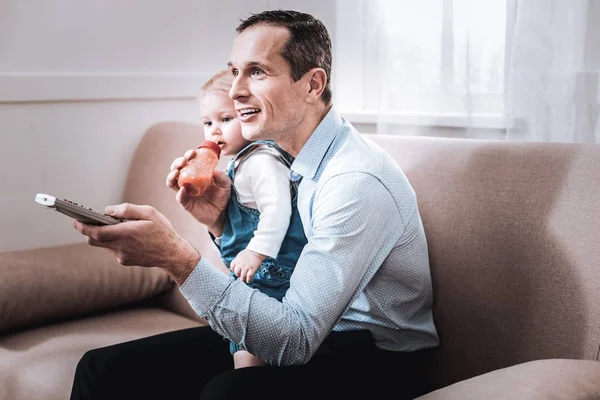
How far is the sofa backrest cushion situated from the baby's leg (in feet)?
1.27

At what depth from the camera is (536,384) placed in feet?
3.24

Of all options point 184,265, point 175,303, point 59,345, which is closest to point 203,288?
point 184,265

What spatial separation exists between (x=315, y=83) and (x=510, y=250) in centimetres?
50

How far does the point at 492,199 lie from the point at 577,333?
0.31 metres

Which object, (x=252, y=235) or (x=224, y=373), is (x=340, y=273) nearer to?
(x=224, y=373)

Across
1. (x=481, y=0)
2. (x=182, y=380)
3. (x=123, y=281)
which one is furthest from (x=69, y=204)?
(x=481, y=0)

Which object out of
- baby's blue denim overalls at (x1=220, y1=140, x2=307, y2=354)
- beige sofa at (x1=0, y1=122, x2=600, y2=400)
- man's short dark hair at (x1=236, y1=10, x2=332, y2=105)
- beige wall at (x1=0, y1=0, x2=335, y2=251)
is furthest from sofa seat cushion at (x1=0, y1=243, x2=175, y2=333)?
man's short dark hair at (x1=236, y1=10, x2=332, y2=105)

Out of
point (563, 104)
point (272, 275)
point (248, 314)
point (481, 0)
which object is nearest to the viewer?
point (248, 314)

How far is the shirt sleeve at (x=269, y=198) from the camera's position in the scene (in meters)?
1.40

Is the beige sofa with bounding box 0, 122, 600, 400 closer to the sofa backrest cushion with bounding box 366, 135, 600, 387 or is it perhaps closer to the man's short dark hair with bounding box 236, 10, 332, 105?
the sofa backrest cushion with bounding box 366, 135, 600, 387

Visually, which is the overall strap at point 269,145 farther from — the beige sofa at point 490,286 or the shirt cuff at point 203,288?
the shirt cuff at point 203,288

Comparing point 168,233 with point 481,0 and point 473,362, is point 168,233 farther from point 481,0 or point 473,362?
point 481,0

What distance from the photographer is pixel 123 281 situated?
78.2 inches

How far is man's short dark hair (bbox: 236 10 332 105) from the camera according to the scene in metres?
1.32
